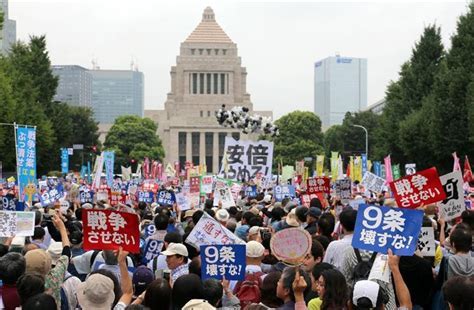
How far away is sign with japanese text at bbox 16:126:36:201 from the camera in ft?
66.8

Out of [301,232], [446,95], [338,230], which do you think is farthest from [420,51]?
[301,232]

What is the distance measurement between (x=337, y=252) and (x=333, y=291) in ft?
7.22

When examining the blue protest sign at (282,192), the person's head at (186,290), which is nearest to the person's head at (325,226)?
the person's head at (186,290)

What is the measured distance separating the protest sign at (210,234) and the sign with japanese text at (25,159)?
11368mm

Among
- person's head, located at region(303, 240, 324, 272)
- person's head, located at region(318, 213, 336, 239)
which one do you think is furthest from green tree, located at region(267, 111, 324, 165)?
person's head, located at region(303, 240, 324, 272)

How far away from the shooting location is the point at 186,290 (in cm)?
666

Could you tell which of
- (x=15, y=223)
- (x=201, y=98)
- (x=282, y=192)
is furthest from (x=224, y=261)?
(x=201, y=98)

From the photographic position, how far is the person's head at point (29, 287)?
22.4ft

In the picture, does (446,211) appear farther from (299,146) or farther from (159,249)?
(299,146)

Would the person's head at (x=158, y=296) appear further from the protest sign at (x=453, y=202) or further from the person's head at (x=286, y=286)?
the protest sign at (x=453, y=202)

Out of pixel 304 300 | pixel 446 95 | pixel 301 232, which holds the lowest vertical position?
pixel 304 300

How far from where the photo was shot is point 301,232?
7.35 m

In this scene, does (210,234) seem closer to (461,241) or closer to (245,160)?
(461,241)

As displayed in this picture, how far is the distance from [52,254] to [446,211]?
14.9 feet
